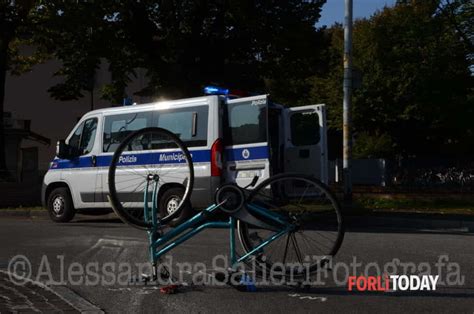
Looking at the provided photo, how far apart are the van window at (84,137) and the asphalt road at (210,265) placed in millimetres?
2320

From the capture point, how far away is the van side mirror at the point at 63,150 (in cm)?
1347

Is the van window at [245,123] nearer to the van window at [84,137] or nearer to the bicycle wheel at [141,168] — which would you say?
the van window at [84,137]

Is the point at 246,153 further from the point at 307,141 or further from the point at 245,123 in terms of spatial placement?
the point at 307,141

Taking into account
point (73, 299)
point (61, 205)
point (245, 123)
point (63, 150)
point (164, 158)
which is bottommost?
point (73, 299)

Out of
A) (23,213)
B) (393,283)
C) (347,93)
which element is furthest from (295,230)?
(23,213)

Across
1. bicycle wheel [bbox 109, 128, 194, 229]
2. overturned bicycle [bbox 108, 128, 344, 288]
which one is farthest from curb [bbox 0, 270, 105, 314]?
bicycle wheel [bbox 109, 128, 194, 229]

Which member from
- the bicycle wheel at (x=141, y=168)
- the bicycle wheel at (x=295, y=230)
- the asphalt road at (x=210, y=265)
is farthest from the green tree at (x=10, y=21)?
the bicycle wheel at (x=295, y=230)

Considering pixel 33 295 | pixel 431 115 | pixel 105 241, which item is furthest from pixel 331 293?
pixel 431 115

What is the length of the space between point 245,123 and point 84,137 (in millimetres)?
3916

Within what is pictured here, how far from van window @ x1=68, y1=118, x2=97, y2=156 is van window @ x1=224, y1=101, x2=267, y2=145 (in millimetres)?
3187

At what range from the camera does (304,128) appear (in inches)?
492

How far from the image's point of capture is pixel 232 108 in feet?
39.1

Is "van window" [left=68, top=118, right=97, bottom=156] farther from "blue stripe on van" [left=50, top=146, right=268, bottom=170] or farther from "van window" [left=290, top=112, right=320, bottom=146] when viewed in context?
"van window" [left=290, top=112, right=320, bottom=146]

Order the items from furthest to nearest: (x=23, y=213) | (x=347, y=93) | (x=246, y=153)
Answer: (x=23, y=213) → (x=347, y=93) → (x=246, y=153)
